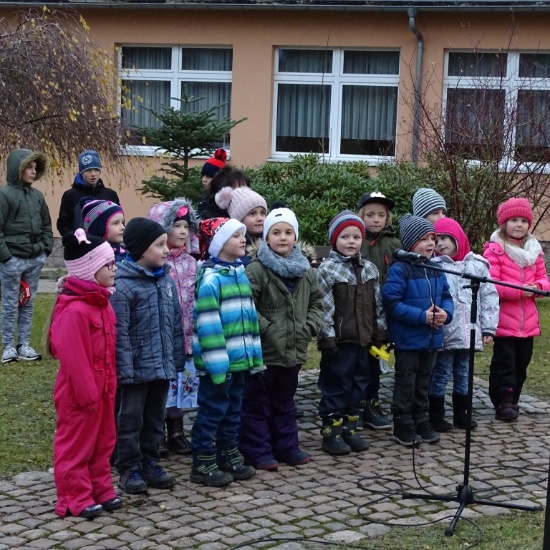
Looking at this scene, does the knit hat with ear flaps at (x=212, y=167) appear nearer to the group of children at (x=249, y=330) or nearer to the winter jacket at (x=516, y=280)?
the group of children at (x=249, y=330)

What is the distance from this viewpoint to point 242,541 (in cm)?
541

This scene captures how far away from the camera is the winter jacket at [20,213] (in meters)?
9.86

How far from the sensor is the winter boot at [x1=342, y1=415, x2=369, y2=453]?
7.25m

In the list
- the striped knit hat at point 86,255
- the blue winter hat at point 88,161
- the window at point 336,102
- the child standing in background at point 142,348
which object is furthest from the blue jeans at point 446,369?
the window at point 336,102

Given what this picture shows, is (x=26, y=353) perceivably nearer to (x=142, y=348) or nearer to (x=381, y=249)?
(x=381, y=249)

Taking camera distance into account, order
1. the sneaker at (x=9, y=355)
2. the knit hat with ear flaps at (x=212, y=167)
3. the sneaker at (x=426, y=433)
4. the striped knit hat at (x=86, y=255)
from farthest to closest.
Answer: the sneaker at (x=9, y=355)
the knit hat with ear flaps at (x=212, y=167)
the sneaker at (x=426, y=433)
the striped knit hat at (x=86, y=255)

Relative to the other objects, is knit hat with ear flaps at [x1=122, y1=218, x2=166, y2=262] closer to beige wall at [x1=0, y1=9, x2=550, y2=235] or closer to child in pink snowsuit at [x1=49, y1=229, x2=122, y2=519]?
child in pink snowsuit at [x1=49, y1=229, x2=122, y2=519]

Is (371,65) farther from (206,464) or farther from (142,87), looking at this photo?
(206,464)

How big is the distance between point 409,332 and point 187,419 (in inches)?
73.3

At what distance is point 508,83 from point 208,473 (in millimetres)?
12229

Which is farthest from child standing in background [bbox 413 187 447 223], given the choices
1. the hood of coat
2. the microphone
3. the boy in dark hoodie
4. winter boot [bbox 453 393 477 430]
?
the hood of coat

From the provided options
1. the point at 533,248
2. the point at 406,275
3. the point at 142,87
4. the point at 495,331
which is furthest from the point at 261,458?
the point at 142,87

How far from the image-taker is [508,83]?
671 inches

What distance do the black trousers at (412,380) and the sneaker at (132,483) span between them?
2096 mm
